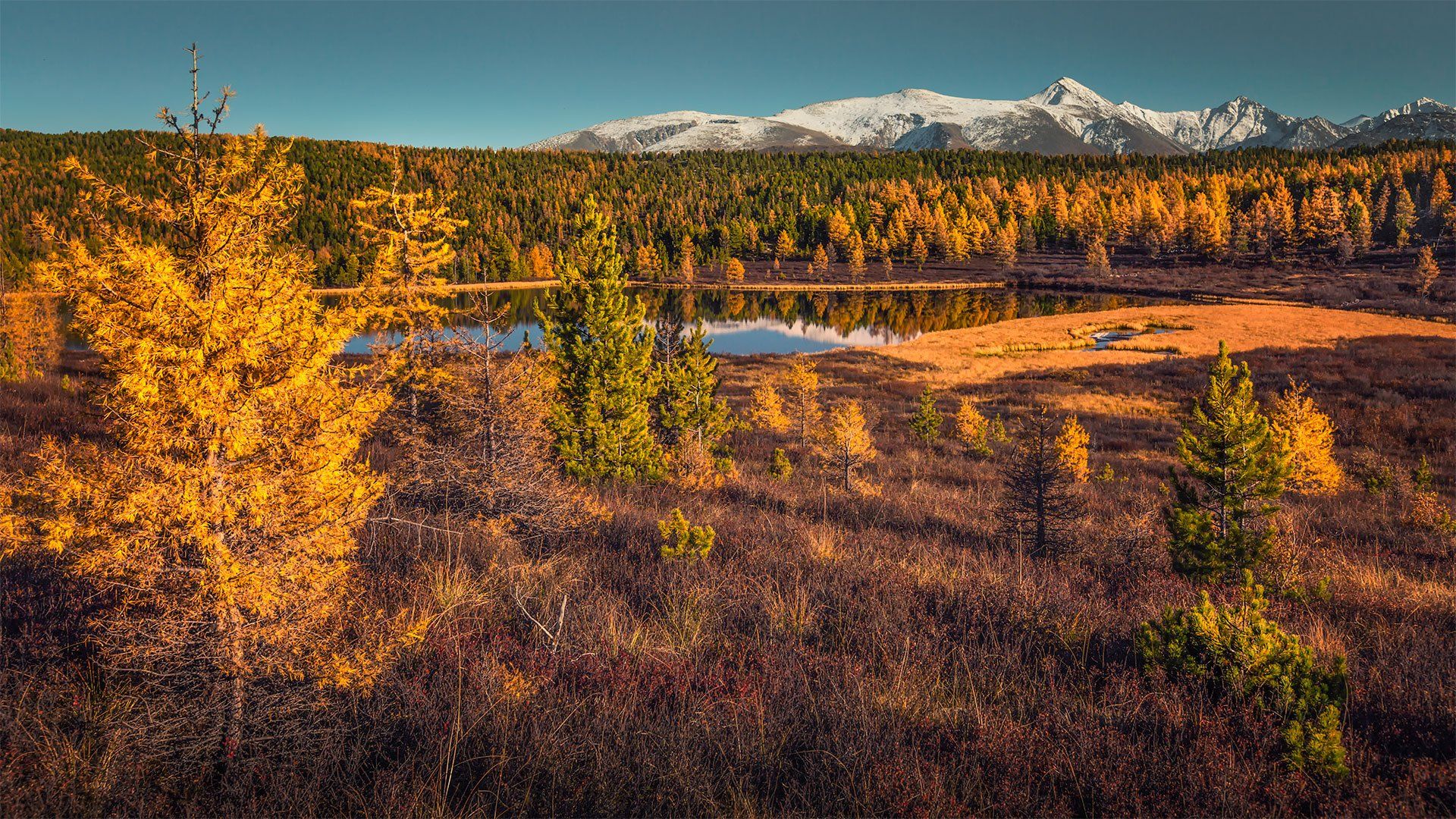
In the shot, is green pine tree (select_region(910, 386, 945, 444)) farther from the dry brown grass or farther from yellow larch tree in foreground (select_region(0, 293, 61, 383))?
yellow larch tree in foreground (select_region(0, 293, 61, 383))

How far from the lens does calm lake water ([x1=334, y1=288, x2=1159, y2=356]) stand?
70250 millimetres

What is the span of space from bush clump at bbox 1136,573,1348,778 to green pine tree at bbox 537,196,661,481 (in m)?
11.8

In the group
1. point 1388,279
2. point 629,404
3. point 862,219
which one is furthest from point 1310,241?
point 629,404

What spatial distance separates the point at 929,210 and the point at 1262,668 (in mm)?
159987

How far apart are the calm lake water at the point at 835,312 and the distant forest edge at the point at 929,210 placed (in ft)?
63.7

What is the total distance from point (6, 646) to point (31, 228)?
3.08 m

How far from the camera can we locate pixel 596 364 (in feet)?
49.0

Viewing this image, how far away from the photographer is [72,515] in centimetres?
387

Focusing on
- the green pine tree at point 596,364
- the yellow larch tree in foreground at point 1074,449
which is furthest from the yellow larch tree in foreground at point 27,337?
the yellow larch tree in foreground at point 1074,449

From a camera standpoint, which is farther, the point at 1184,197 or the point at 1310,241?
the point at 1184,197

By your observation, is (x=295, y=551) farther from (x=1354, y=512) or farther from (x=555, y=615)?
(x=1354, y=512)

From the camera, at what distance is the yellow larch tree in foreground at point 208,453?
12.6 feet

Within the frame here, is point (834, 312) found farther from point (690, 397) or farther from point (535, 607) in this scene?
point (535, 607)

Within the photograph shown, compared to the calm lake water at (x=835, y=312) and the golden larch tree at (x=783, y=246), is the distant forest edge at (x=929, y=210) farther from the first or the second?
the calm lake water at (x=835, y=312)
